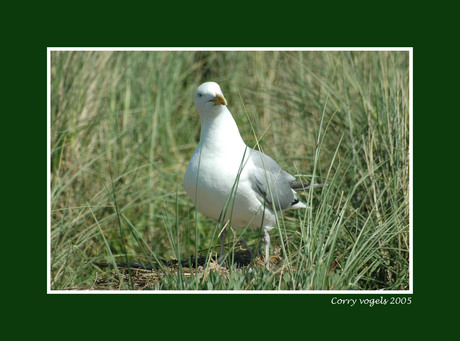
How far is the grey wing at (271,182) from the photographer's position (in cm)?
443

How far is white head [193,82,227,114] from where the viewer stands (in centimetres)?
430

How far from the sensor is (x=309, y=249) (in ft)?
12.9

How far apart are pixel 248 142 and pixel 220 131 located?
2671 mm

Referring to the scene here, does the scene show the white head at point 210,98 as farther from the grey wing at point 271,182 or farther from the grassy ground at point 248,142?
the grey wing at point 271,182

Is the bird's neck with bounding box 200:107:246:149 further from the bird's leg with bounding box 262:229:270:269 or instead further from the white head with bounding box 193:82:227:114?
the bird's leg with bounding box 262:229:270:269

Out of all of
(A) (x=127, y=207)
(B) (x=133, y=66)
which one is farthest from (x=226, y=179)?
(B) (x=133, y=66)

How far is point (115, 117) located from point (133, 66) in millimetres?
723

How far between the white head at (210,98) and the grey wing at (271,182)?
16.6 inches

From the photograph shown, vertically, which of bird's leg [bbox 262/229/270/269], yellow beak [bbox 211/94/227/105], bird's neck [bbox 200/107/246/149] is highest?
yellow beak [bbox 211/94/227/105]

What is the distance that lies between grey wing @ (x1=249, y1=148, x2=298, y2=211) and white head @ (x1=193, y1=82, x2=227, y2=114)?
16.6 inches

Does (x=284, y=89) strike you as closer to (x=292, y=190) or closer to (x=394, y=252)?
(x=292, y=190)

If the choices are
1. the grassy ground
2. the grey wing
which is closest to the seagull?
the grey wing

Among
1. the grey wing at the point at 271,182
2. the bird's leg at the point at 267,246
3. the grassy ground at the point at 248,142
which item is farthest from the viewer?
the bird's leg at the point at 267,246

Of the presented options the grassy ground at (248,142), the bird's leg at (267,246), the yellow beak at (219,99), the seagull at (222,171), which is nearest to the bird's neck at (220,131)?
the seagull at (222,171)
